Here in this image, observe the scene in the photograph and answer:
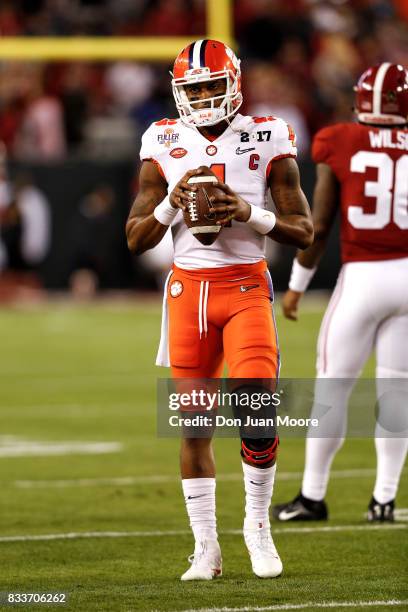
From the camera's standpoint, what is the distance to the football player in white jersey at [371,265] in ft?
18.5

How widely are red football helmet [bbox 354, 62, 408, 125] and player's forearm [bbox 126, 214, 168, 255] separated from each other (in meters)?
1.31

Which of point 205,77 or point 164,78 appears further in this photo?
point 164,78

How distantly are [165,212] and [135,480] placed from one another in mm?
2398

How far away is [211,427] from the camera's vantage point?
4.77 metres

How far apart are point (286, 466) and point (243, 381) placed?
2.60m

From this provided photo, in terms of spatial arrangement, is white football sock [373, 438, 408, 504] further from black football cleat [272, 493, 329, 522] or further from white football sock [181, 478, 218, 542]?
white football sock [181, 478, 218, 542]

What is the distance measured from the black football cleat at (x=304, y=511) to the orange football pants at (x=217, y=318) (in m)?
1.19

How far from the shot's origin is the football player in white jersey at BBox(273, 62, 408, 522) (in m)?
5.64

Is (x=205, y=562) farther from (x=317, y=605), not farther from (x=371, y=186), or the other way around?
(x=371, y=186)

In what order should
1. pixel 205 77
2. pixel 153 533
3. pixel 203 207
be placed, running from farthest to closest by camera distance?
pixel 153 533 → pixel 205 77 → pixel 203 207

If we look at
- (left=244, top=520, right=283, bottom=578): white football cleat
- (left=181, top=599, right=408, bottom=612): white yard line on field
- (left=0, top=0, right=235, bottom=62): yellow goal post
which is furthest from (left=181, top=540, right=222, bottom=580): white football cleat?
(left=0, top=0, right=235, bottom=62): yellow goal post

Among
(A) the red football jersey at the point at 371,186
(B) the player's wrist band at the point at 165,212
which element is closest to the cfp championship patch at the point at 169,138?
(B) the player's wrist band at the point at 165,212

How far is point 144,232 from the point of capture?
478cm

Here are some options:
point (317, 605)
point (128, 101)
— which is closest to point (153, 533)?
point (317, 605)
